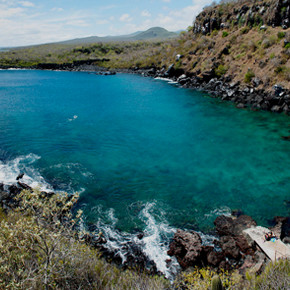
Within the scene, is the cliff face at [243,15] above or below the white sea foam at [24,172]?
above

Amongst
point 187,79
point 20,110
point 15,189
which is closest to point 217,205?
point 15,189

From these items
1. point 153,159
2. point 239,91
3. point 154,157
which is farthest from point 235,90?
point 153,159

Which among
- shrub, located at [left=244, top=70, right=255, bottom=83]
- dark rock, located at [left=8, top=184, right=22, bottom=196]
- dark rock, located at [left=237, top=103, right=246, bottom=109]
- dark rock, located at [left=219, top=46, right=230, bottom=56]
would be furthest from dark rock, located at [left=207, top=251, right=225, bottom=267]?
dark rock, located at [left=219, top=46, right=230, bottom=56]

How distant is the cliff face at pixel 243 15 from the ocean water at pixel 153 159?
2545 cm

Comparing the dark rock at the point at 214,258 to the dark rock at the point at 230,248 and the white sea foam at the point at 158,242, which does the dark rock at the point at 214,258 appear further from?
the white sea foam at the point at 158,242

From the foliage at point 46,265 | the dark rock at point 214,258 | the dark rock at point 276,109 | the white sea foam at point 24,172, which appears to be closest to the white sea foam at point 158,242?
the dark rock at point 214,258

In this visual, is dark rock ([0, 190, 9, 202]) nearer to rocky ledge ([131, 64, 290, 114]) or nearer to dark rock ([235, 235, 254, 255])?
dark rock ([235, 235, 254, 255])

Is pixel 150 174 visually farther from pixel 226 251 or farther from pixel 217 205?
pixel 226 251

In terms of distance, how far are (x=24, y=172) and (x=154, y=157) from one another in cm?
1344

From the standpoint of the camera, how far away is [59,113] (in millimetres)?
41531

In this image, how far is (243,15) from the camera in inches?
2438

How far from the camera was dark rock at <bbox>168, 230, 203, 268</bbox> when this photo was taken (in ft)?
44.1

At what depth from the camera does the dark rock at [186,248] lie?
44.1 ft

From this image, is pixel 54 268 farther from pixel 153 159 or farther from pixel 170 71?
pixel 170 71
